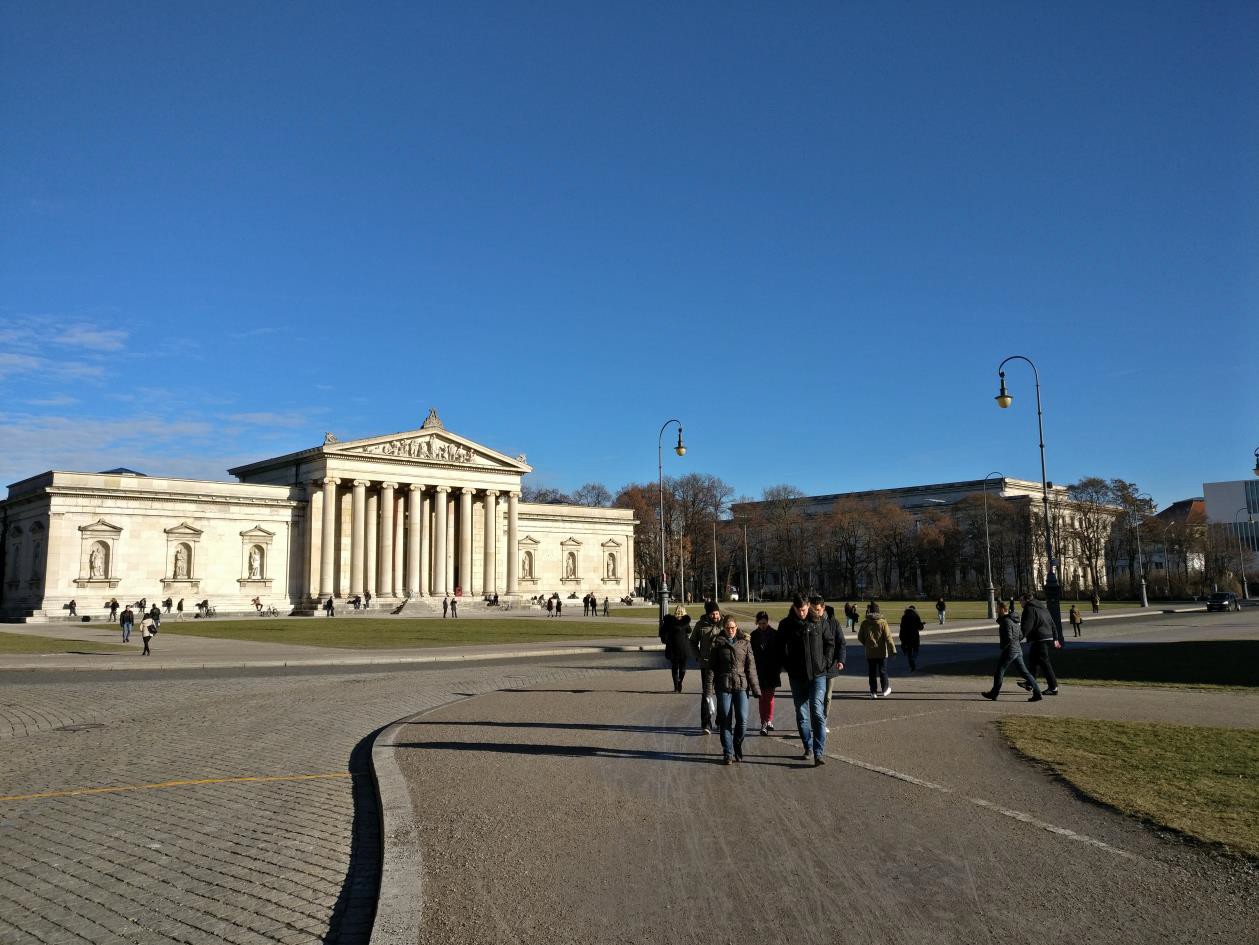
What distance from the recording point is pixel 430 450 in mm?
85625

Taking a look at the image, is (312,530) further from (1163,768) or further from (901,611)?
(1163,768)

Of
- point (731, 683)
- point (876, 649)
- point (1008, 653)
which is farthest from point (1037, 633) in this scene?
point (731, 683)

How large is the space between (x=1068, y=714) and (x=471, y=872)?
39.6 ft

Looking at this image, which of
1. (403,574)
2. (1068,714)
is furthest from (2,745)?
(403,574)

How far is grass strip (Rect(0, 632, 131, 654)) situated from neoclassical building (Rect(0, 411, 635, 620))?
27537 mm

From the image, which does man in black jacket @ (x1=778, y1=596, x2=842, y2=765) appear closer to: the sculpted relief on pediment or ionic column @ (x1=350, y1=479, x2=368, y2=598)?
ionic column @ (x1=350, y1=479, x2=368, y2=598)

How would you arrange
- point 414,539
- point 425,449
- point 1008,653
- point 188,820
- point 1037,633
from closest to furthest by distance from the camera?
point 188,820 < point 1008,653 < point 1037,633 < point 414,539 < point 425,449

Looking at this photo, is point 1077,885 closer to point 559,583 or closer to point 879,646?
point 879,646

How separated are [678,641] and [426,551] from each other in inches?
2837

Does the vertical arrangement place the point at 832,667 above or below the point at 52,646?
above

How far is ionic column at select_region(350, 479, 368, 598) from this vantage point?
79.9 metres

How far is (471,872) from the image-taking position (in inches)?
275

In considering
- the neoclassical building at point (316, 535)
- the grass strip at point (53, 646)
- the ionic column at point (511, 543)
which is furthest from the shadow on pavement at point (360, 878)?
the ionic column at point (511, 543)

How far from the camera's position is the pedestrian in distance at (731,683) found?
37.9ft
